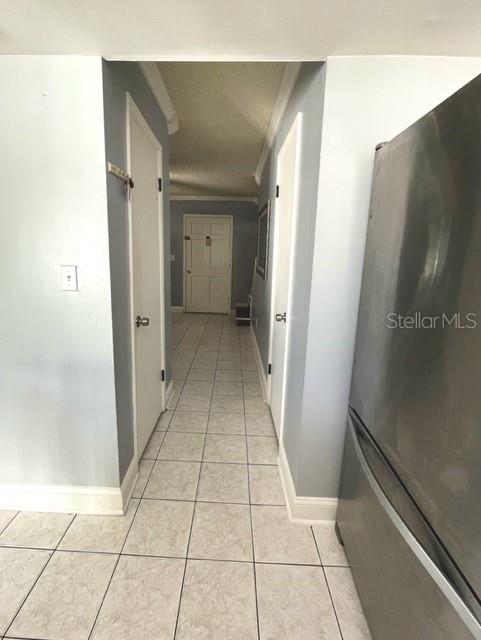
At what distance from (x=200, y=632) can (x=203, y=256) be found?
18.7 feet

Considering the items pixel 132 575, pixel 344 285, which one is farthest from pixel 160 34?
pixel 132 575

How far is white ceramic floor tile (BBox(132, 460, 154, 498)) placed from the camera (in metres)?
1.70

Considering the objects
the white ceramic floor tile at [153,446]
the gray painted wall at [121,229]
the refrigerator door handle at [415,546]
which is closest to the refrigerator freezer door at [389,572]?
the refrigerator door handle at [415,546]

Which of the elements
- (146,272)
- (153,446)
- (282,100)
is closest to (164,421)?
(153,446)

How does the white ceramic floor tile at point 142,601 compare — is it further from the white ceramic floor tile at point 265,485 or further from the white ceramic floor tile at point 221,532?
the white ceramic floor tile at point 265,485

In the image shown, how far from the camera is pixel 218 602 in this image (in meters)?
1.16

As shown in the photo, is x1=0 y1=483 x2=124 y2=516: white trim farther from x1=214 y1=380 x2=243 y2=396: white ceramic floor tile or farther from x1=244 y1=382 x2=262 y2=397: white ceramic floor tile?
x1=244 y1=382 x2=262 y2=397: white ceramic floor tile

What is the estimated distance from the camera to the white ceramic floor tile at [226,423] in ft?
7.57

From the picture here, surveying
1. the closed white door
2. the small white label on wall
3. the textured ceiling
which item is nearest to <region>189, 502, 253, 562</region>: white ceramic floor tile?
the small white label on wall

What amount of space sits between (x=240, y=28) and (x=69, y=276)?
1.13m

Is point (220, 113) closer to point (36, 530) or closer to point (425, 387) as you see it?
point (425, 387)

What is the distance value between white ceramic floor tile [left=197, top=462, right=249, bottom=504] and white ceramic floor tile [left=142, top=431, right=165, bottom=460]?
0.35 meters

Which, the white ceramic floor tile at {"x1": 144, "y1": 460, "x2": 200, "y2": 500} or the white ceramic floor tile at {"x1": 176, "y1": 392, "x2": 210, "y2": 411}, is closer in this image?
the white ceramic floor tile at {"x1": 144, "y1": 460, "x2": 200, "y2": 500}

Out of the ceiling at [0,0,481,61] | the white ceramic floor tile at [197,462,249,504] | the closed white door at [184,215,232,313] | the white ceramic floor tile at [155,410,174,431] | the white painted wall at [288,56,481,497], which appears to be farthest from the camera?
the closed white door at [184,215,232,313]
